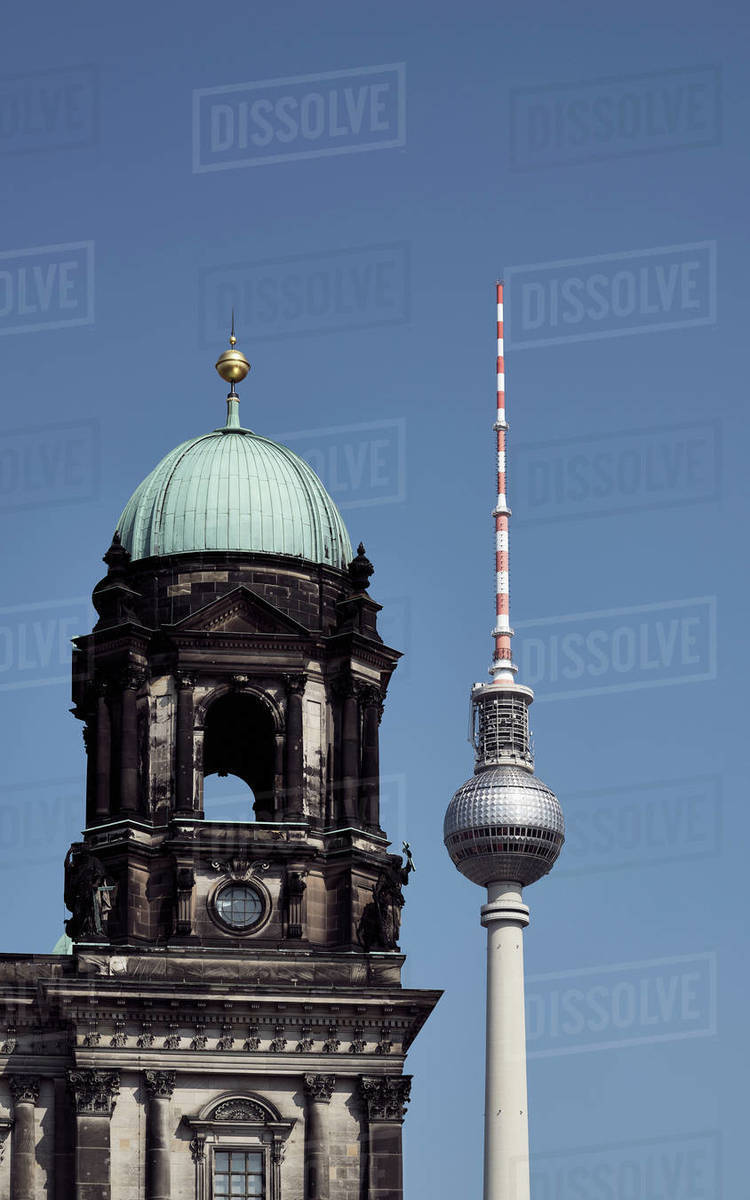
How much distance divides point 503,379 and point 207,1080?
82.1m

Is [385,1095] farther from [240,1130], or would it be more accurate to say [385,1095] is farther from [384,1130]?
[240,1130]

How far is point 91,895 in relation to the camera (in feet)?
270

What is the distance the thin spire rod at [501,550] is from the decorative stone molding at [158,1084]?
81.0 m

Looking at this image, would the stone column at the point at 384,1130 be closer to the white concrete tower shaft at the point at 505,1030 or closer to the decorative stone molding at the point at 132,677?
the decorative stone molding at the point at 132,677

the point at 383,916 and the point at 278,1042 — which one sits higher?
the point at 383,916

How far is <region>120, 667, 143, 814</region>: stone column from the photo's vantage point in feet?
276

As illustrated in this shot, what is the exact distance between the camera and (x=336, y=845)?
8469cm

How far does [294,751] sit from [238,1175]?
13652mm

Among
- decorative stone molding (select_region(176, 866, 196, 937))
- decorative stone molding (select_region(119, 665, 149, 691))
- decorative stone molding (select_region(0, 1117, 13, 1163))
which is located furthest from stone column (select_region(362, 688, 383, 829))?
decorative stone molding (select_region(0, 1117, 13, 1163))

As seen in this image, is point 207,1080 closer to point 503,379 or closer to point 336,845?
point 336,845

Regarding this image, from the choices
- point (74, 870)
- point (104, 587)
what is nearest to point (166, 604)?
point (104, 587)

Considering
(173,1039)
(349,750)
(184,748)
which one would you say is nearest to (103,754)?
(184,748)

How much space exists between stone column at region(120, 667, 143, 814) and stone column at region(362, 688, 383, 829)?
7.41 meters

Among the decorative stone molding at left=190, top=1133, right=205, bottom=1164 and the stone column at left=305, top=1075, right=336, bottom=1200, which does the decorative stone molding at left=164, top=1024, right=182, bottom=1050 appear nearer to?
the decorative stone molding at left=190, top=1133, right=205, bottom=1164
